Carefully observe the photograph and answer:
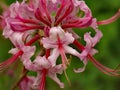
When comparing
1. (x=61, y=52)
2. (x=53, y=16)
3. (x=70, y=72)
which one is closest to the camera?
(x=61, y=52)

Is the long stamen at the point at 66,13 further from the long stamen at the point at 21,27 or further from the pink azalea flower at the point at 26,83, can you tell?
the pink azalea flower at the point at 26,83

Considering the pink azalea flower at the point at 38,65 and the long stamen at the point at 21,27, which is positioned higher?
the long stamen at the point at 21,27

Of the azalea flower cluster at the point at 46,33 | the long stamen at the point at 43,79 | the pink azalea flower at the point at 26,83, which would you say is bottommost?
the pink azalea flower at the point at 26,83

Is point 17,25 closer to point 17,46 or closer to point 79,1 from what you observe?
point 17,46

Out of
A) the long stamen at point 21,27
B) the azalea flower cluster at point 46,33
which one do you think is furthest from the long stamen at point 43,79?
the long stamen at point 21,27

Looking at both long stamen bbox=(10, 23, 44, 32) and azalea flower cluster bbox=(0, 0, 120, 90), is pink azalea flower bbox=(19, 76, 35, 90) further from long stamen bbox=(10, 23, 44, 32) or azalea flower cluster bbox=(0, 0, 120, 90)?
long stamen bbox=(10, 23, 44, 32)

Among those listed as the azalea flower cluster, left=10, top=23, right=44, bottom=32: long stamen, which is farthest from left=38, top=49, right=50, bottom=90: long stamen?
left=10, top=23, right=44, bottom=32: long stamen

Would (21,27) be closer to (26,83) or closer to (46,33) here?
(46,33)

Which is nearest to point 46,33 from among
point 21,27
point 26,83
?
point 21,27

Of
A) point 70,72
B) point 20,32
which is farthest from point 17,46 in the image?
point 70,72
